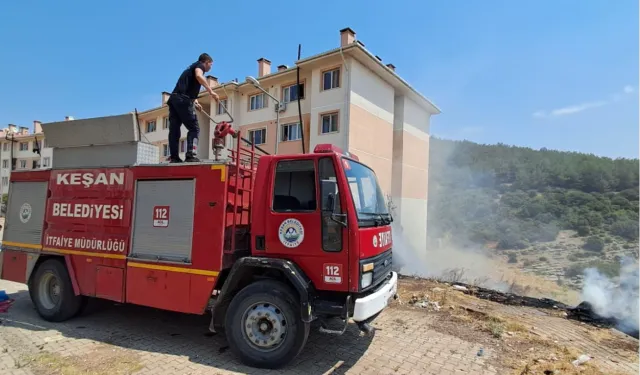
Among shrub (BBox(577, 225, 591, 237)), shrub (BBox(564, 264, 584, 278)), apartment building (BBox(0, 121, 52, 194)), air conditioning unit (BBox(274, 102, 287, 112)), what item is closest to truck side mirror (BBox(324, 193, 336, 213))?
air conditioning unit (BBox(274, 102, 287, 112))

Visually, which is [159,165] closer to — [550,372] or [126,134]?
[126,134]

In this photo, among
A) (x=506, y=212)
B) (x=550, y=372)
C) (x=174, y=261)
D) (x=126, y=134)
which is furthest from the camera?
(x=506, y=212)

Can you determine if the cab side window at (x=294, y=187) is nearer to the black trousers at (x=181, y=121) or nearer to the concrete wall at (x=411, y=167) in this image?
the black trousers at (x=181, y=121)

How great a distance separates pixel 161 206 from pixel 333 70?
703 inches

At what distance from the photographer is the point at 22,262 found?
607 cm

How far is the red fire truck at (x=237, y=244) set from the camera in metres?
4.10

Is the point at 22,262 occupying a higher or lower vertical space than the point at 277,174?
lower

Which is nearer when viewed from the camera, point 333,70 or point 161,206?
point 161,206

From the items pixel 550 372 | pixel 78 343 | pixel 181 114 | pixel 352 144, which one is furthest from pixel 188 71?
pixel 352 144

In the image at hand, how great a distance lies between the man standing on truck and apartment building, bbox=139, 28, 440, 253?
11353mm

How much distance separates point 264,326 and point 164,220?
79.8 inches

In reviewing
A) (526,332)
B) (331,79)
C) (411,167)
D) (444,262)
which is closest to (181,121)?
(526,332)

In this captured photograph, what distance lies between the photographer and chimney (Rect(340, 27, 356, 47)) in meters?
20.7

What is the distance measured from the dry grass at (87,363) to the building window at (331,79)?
1853cm
